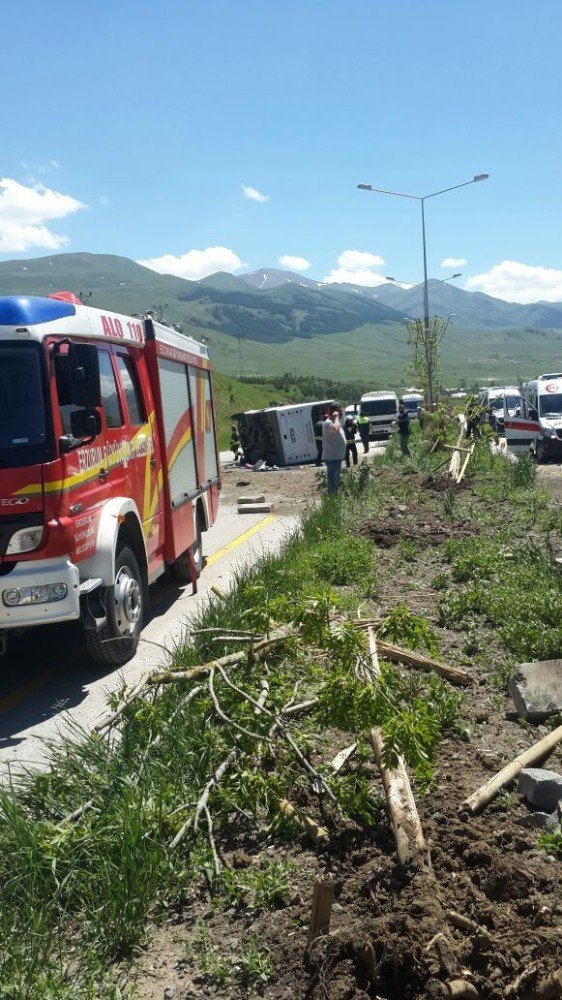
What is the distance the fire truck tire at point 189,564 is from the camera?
36.5ft

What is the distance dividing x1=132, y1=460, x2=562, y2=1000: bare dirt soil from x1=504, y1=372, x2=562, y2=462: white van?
2217 centimetres

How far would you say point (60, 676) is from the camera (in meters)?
→ 7.85

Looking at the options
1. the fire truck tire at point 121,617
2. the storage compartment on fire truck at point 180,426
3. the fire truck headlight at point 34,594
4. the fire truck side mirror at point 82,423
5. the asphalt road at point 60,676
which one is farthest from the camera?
the storage compartment on fire truck at point 180,426

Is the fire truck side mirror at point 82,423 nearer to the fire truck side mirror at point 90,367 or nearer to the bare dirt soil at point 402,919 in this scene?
the fire truck side mirror at point 90,367

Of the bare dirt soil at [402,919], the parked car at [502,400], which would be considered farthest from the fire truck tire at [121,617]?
the parked car at [502,400]

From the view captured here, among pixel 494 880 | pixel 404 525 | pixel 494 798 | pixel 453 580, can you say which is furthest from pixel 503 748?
pixel 404 525

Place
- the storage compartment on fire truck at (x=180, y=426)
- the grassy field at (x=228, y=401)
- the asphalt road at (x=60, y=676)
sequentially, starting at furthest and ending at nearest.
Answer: the grassy field at (x=228, y=401) < the storage compartment on fire truck at (x=180, y=426) < the asphalt road at (x=60, y=676)

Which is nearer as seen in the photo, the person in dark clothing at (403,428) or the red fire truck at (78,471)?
the red fire truck at (78,471)

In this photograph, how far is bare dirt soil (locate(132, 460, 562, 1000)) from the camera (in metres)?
3.20

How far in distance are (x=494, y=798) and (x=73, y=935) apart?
77.3 inches

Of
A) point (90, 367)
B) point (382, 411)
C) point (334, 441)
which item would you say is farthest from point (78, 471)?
point (382, 411)

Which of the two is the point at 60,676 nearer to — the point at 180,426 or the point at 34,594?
the point at 34,594

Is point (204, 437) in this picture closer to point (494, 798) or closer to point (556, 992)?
point (494, 798)

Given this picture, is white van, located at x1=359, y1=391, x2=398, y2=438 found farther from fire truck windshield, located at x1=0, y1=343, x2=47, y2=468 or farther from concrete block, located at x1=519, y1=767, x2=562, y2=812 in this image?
concrete block, located at x1=519, y1=767, x2=562, y2=812
